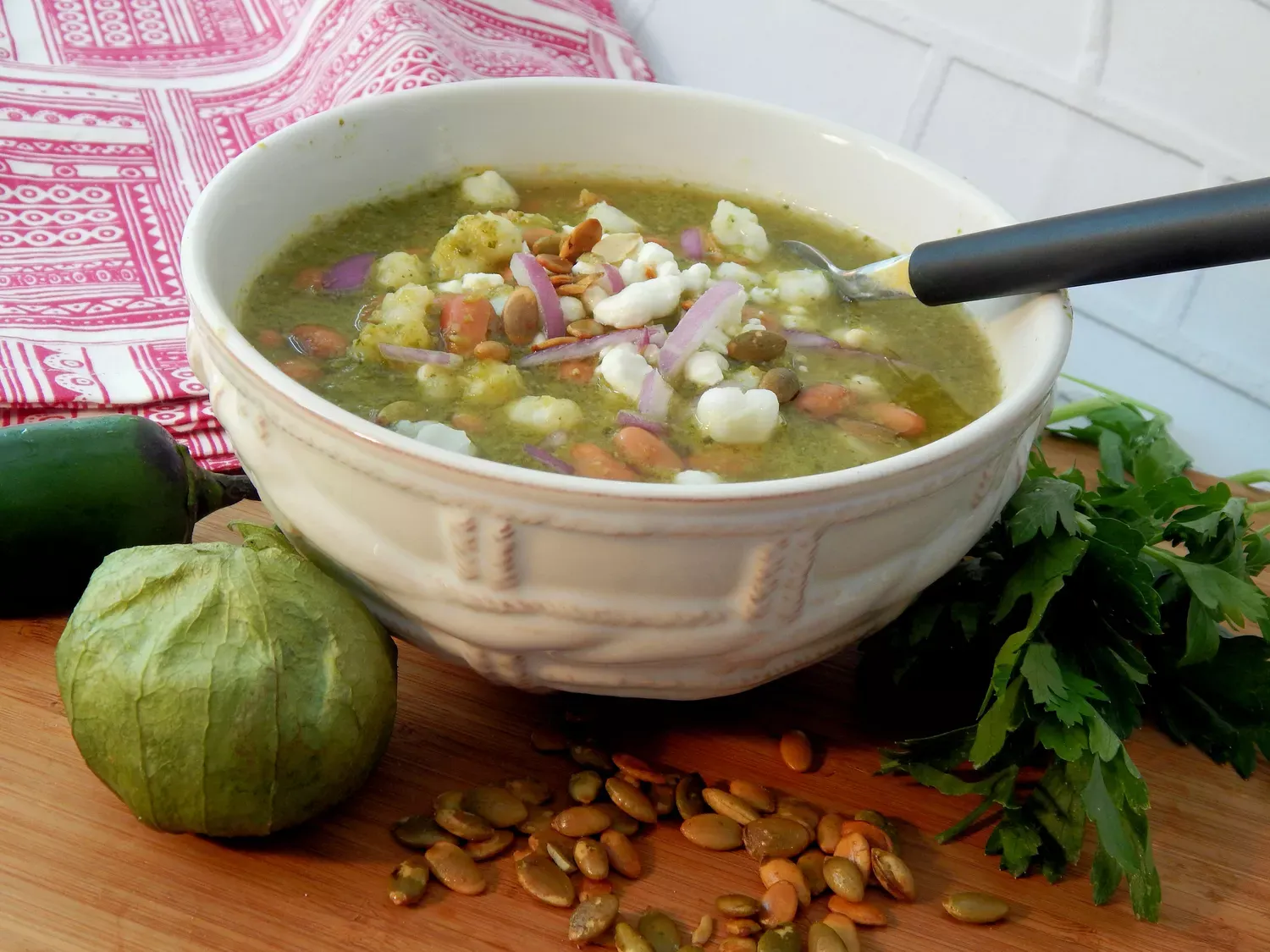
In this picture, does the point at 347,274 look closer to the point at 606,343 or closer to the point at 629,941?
the point at 606,343

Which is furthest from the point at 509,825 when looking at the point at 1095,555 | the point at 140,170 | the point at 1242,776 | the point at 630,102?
the point at 140,170

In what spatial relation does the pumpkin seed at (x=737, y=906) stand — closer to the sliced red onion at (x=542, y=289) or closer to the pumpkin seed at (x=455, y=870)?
the pumpkin seed at (x=455, y=870)

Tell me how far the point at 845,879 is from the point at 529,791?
34 centimetres

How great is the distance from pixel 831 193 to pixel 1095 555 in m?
0.76

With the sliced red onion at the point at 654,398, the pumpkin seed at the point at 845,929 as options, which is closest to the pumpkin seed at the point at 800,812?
the pumpkin seed at the point at 845,929

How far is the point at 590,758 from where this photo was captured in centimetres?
140

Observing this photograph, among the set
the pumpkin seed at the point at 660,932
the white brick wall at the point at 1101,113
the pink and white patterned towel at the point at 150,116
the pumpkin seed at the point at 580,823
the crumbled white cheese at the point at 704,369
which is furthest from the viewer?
the white brick wall at the point at 1101,113

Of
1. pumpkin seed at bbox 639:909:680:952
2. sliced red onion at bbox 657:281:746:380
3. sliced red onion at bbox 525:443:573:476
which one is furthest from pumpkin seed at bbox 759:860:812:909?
sliced red onion at bbox 657:281:746:380

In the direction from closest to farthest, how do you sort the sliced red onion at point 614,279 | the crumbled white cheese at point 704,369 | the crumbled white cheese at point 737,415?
1. the crumbled white cheese at point 737,415
2. the crumbled white cheese at point 704,369
3. the sliced red onion at point 614,279

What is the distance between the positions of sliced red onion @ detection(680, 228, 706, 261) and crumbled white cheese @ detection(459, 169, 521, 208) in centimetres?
27

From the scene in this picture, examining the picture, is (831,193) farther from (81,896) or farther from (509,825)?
(81,896)

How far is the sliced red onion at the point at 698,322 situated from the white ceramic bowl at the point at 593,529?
35 centimetres

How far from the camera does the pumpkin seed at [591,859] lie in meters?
1.27

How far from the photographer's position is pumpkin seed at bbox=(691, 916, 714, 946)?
1231 millimetres
